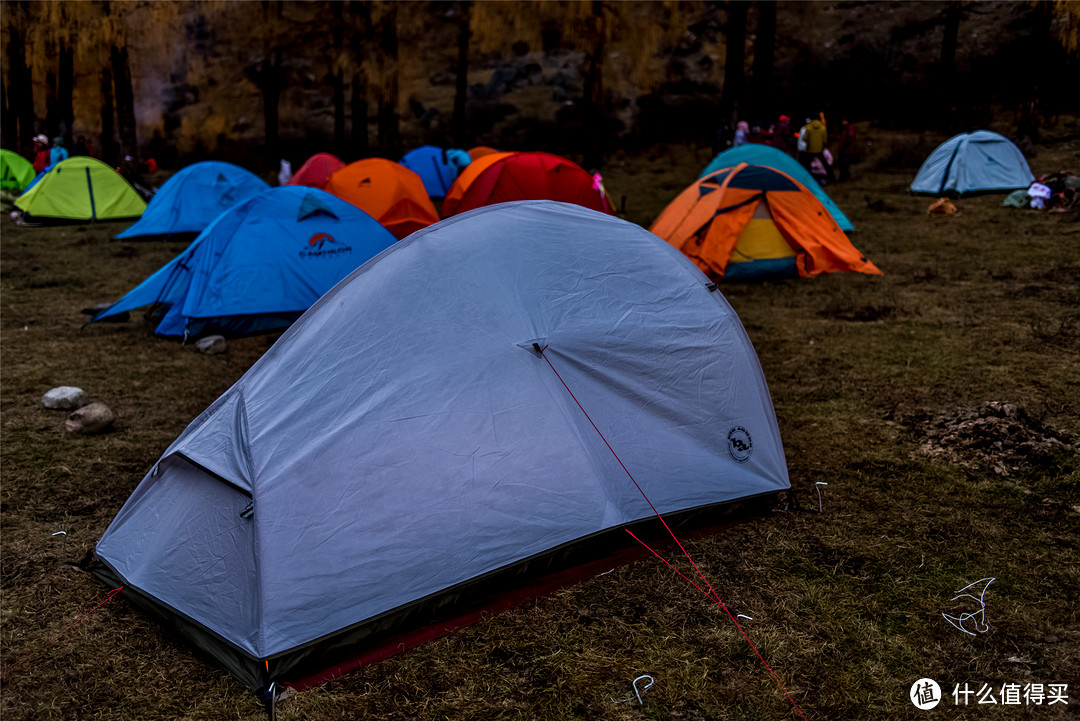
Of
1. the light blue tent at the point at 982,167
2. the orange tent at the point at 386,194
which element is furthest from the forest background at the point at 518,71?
the orange tent at the point at 386,194

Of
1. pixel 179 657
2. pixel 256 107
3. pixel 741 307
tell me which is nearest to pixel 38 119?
pixel 256 107

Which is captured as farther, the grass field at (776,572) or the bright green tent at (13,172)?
the bright green tent at (13,172)

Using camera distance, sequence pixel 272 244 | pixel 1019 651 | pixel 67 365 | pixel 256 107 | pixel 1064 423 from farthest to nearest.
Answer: pixel 256 107 → pixel 272 244 → pixel 67 365 → pixel 1064 423 → pixel 1019 651

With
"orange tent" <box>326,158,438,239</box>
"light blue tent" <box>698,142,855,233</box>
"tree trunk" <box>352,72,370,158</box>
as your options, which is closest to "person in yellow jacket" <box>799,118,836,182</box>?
"light blue tent" <box>698,142,855,233</box>

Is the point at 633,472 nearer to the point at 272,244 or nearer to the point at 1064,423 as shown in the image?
the point at 1064,423

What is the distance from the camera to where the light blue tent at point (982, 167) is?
15.3m

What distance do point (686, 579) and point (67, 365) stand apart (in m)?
6.53

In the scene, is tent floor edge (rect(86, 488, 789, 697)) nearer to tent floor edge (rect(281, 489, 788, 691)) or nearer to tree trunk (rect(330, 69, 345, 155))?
tent floor edge (rect(281, 489, 788, 691))

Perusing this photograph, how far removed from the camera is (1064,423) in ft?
17.9

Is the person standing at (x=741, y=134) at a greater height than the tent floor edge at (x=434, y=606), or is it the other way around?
the person standing at (x=741, y=134)

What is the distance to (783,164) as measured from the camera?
12422 millimetres

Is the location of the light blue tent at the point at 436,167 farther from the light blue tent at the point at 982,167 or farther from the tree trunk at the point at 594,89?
the light blue tent at the point at 982,167

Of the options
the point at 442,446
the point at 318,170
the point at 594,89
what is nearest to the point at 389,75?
the point at 318,170

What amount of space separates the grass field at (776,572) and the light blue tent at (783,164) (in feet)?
14.0
